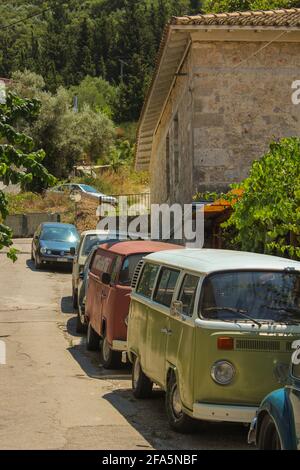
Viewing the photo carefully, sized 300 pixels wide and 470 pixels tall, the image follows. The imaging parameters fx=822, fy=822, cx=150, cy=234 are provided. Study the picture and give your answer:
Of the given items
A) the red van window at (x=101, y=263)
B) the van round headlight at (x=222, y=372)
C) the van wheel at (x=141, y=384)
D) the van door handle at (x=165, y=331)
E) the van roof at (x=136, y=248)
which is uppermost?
the van roof at (x=136, y=248)

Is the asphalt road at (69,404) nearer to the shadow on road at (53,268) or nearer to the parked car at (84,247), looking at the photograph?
the parked car at (84,247)

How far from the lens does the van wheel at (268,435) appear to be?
248 inches

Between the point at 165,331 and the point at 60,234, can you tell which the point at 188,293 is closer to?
the point at 165,331

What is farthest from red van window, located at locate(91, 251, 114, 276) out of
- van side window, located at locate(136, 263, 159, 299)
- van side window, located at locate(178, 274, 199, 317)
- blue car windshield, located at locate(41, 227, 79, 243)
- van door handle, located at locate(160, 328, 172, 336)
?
blue car windshield, located at locate(41, 227, 79, 243)

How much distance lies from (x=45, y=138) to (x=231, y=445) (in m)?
47.9

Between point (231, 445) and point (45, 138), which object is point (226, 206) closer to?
point (231, 445)

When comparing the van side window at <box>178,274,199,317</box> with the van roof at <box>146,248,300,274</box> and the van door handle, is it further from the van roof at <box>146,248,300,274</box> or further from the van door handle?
the van door handle

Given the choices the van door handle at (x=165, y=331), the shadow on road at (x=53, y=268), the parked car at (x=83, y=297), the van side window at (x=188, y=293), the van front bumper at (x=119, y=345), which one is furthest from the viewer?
the shadow on road at (x=53, y=268)

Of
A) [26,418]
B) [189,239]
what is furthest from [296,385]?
[189,239]

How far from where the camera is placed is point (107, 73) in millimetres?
108625

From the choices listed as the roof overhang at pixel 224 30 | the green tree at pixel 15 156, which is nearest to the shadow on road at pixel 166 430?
the green tree at pixel 15 156

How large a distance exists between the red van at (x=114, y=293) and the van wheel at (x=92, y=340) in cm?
10

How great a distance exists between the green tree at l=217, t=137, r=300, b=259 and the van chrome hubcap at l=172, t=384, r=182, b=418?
2.51 m

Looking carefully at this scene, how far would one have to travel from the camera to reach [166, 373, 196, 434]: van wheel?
8461 mm
